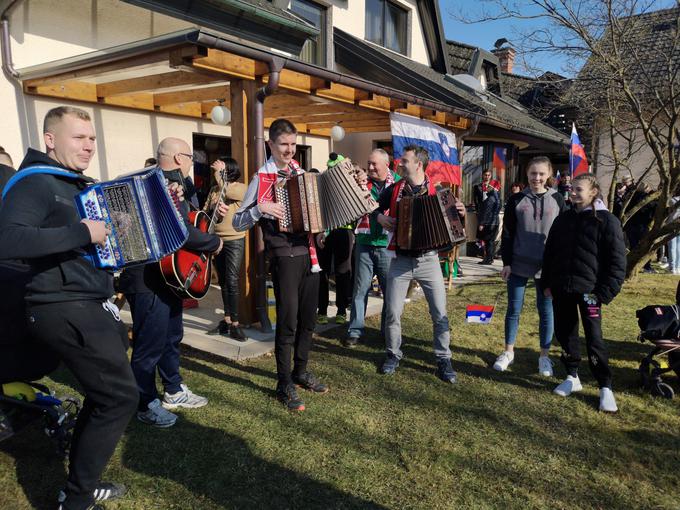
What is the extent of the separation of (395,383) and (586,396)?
1.61 meters

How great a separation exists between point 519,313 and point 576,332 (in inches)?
21.7

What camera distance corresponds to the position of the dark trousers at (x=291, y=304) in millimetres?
3572

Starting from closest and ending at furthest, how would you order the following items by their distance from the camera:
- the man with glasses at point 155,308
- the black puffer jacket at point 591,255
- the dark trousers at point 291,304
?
the man with glasses at point 155,308
the dark trousers at point 291,304
the black puffer jacket at point 591,255

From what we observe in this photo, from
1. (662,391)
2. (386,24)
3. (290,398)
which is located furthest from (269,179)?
(386,24)

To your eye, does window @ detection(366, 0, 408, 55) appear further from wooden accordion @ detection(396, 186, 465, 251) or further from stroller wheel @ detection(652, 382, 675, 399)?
stroller wheel @ detection(652, 382, 675, 399)

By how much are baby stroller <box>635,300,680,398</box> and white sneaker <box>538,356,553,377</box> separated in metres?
0.74

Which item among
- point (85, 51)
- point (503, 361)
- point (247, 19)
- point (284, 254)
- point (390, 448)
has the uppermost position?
point (247, 19)

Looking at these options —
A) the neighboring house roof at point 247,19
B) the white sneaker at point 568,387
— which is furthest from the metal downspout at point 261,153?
the white sneaker at point 568,387

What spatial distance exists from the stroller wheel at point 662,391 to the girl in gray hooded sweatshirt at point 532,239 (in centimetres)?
83

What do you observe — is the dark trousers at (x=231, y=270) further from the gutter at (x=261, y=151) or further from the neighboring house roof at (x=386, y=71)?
the neighboring house roof at (x=386, y=71)

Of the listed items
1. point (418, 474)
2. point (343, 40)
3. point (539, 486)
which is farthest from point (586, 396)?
point (343, 40)

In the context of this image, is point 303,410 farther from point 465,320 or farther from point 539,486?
point 465,320

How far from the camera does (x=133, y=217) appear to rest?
2.28 meters

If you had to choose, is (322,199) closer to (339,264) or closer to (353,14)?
(339,264)
